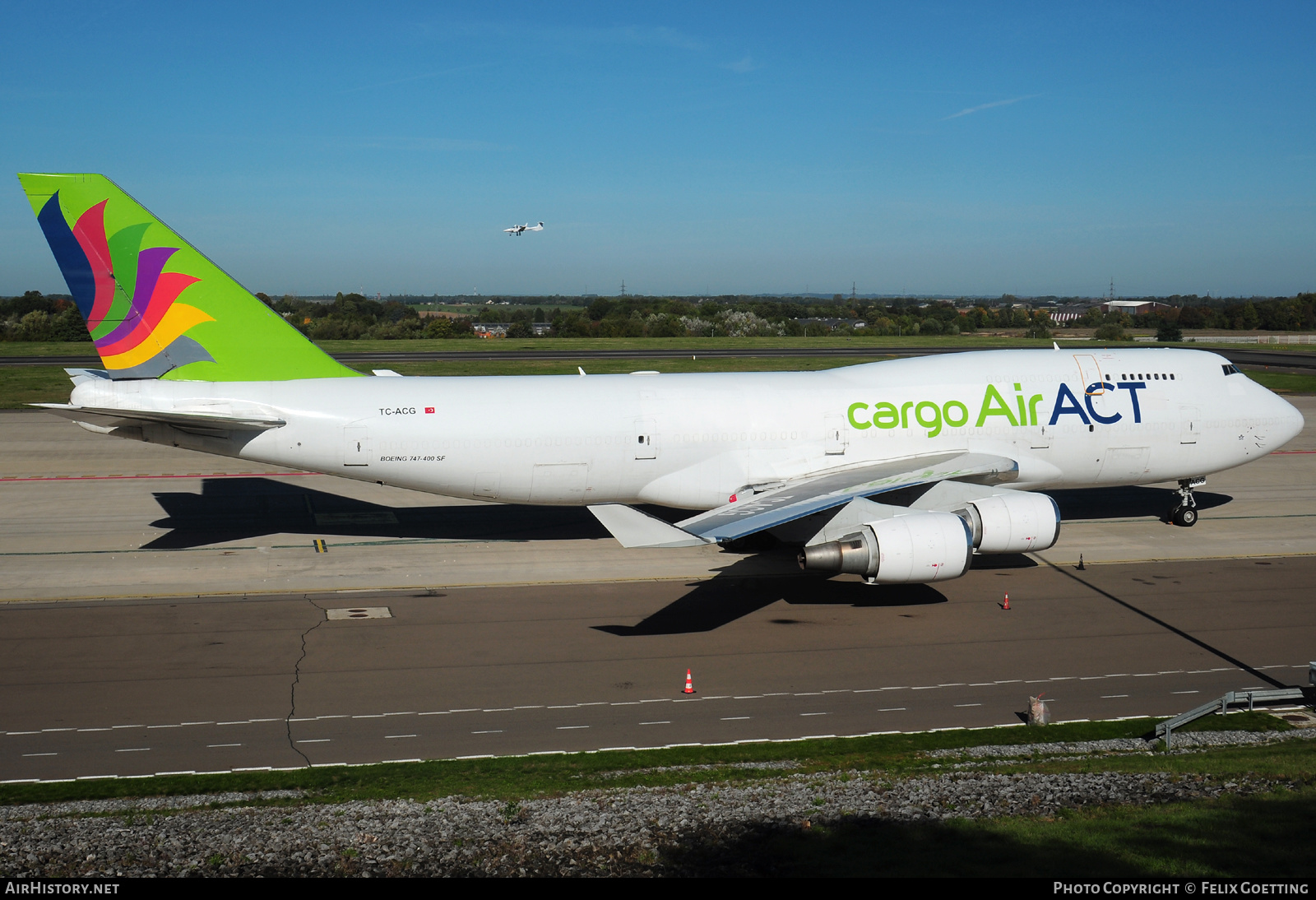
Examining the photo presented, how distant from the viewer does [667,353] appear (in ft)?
299

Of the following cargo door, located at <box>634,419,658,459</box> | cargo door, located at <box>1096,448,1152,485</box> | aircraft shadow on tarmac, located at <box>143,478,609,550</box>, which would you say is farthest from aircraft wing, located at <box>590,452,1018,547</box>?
aircraft shadow on tarmac, located at <box>143,478,609,550</box>

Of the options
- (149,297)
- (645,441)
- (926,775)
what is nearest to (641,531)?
(926,775)

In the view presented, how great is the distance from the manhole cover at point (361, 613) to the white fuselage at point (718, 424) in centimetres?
368

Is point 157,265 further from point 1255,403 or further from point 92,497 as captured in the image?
point 1255,403

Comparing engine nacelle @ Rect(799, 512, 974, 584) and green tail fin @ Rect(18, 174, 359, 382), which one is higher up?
green tail fin @ Rect(18, 174, 359, 382)

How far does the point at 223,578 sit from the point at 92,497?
12120mm

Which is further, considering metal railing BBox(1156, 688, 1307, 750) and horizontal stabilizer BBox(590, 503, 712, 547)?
horizontal stabilizer BBox(590, 503, 712, 547)

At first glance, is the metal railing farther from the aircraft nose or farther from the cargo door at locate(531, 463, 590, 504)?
the aircraft nose

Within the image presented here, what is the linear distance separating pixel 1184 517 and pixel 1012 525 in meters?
11.5

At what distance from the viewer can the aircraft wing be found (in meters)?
18.4

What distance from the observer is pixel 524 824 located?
12.2 m

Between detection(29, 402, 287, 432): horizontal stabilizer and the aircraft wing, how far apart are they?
900 cm

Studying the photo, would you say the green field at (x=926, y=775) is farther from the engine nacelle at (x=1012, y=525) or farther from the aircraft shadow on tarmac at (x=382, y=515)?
the aircraft shadow on tarmac at (x=382, y=515)

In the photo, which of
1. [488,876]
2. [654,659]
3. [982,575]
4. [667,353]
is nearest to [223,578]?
[654,659]
